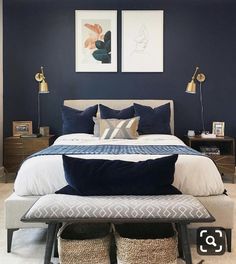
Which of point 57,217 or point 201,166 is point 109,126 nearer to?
point 201,166

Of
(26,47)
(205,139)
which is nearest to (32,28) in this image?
(26,47)

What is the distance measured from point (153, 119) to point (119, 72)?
1.02 meters

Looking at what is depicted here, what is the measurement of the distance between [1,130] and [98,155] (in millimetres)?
2905

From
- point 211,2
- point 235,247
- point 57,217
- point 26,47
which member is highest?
point 211,2

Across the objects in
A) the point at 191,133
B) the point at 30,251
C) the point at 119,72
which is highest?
the point at 119,72

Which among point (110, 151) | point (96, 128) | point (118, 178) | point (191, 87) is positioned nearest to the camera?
point (118, 178)

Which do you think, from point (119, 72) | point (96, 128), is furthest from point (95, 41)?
point (96, 128)

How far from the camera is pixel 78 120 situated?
16.3 feet

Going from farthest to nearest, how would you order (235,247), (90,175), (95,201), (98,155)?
(98,155) < (235,247) < (90,175) < (95,201)

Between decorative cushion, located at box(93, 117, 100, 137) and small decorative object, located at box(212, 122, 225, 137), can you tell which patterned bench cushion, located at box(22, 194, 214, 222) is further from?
small decorative object, located at box(212, 122, 225, 137)

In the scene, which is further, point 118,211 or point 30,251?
point 30,251

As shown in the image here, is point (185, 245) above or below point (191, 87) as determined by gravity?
below

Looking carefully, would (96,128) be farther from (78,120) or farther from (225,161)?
(225,161)

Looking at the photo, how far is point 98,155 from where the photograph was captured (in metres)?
3.05
